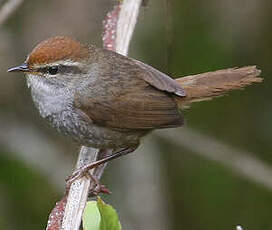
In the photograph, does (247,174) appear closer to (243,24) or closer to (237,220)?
(237,220)

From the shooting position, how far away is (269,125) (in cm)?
646

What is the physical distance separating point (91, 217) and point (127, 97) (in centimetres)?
136

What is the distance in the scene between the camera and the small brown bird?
5.05 meters

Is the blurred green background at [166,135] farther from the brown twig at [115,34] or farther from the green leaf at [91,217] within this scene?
the green leaf at [91,217]

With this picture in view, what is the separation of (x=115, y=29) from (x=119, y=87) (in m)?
0.37

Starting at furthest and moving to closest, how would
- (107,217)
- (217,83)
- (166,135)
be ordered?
1. (166,135)
2. (217,83)
3. (107,217)

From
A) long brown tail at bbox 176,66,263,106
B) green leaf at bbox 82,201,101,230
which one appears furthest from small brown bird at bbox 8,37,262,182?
green leaf at bbox 82,201,101,230

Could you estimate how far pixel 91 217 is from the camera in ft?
13.1

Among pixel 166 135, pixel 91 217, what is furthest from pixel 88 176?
pixel 166 135

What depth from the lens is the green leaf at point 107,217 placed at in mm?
3896

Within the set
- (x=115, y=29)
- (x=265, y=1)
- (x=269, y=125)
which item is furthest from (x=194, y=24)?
(x=115, y=29)

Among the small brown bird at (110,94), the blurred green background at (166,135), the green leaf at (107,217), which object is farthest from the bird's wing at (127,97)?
the green leaf at (107,217)

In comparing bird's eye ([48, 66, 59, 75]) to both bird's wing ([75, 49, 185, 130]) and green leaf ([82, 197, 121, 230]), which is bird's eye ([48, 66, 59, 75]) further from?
green leaf ([82, 197, 121, 230])

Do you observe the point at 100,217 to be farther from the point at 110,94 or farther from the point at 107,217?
the point at 110,94
